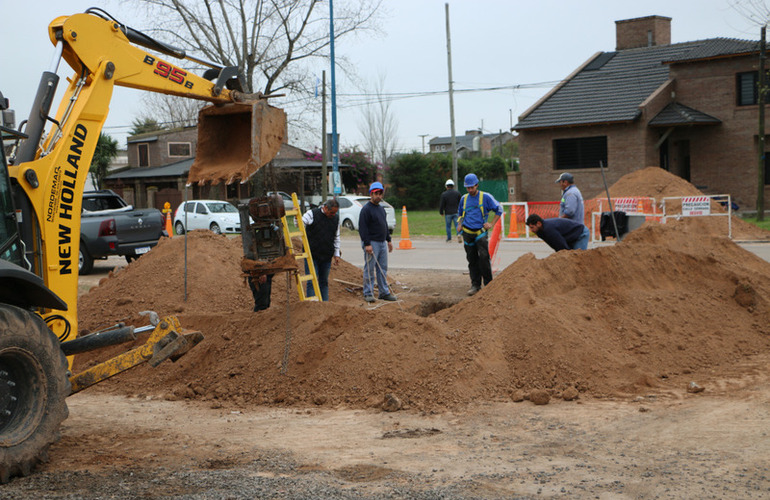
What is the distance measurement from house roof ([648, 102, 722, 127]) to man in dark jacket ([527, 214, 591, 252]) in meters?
22.9

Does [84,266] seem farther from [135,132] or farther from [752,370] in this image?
[135,132]

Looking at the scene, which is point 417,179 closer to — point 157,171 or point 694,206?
point 157,171

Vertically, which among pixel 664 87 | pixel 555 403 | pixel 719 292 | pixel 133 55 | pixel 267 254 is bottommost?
pixel 555 403

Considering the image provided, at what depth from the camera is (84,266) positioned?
714 inches

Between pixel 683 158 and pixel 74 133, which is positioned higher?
pixel 683 158

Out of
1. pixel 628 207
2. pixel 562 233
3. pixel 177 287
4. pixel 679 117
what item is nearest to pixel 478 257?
pixel 562 233

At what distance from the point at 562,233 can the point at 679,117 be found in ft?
77.4

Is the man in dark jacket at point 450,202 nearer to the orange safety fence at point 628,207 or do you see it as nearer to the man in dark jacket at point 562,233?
the orange safety fence at point 628,207

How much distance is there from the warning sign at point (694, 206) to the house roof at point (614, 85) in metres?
10.6

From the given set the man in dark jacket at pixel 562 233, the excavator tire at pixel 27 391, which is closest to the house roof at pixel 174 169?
the man in dark jacket at pixel 562 233

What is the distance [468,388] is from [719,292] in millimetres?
4313

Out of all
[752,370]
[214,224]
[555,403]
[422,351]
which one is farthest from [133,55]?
[214,224]

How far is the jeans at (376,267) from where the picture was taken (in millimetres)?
12680

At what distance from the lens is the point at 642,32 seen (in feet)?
127
